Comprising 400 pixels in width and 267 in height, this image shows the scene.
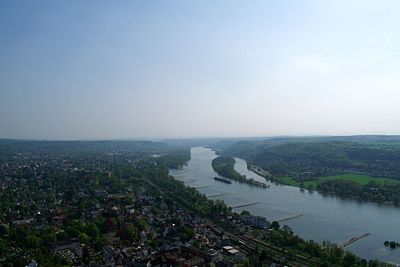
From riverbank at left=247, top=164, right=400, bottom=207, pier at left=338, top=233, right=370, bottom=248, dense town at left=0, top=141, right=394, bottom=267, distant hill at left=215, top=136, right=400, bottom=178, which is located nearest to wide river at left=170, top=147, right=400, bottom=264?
pier at left=338, top=233, right=370, bottom=248

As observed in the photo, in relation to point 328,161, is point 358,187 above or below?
below

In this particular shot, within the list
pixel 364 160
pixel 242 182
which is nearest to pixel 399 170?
pixel 364 160

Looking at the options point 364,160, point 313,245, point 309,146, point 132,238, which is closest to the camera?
point 313,245

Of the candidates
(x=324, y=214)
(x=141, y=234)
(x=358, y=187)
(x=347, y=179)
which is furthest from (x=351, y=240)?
(x=347, y=179)

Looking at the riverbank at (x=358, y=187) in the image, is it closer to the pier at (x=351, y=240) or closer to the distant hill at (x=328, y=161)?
the distant hill at (x=328, y=161)

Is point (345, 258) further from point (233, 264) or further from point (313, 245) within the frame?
point (233, 264)

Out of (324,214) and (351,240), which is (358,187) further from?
(351,240)
